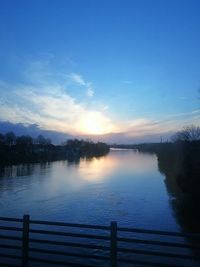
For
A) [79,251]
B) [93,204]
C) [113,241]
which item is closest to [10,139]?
[93,204]

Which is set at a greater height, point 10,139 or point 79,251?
point 10,139

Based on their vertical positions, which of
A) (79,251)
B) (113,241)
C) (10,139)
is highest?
(10,139)

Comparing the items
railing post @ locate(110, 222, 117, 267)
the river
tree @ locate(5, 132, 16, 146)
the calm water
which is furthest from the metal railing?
tree @ locate(5, 132, 16, 146)

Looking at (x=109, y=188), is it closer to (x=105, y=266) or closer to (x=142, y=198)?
(x=142, y=198)

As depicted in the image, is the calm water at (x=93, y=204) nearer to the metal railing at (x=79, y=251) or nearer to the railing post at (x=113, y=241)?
the metal railing at (x=79, y=251)

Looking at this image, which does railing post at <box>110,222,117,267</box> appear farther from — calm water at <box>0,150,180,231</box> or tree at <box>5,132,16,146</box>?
tree at <box>5,132,16,146</box>

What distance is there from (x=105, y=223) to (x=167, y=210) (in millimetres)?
7732

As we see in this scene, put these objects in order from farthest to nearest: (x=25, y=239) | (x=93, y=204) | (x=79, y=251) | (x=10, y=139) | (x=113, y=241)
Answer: (x=10, y=139)
(x=93, y=204)
(x=79, y=251)
(x=25, y=239)
(x=113, y=241)

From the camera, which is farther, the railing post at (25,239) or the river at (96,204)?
the river at (96,204)

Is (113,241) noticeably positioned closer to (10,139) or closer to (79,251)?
(79,251)

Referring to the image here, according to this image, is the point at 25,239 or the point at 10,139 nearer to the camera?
the point at 25,239

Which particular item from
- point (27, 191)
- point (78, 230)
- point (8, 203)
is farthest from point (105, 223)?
point (27, 191)

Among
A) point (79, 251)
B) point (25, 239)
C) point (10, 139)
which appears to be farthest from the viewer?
point (10, 139)

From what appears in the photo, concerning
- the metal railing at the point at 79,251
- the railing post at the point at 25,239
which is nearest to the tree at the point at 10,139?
the metal railing at the point at 79,251
